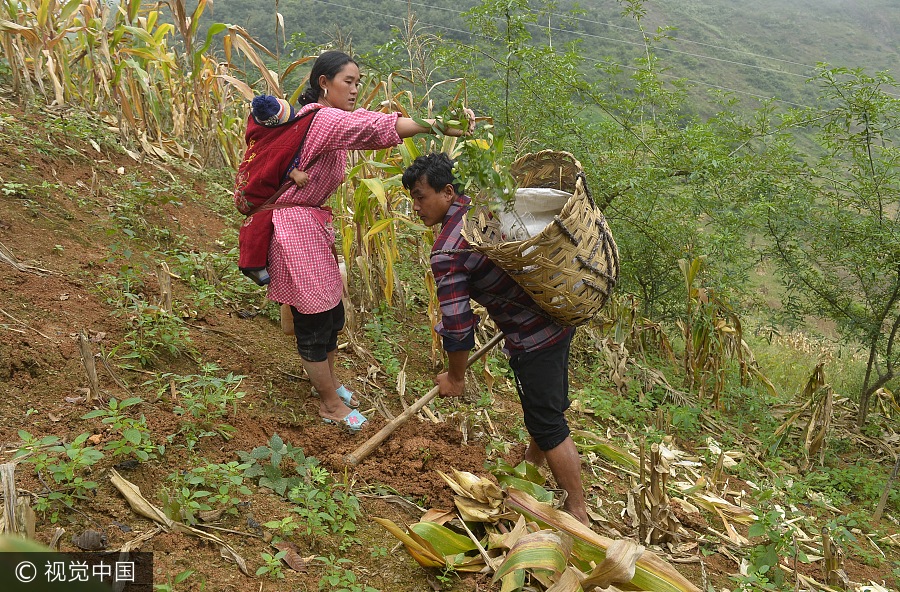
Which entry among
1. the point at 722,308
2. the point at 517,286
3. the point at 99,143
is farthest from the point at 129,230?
the point at 722,308

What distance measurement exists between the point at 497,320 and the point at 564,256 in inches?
18.7

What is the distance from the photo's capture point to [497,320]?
2.59 meters

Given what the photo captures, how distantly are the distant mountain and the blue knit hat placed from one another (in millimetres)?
10073

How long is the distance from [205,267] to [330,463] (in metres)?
1.75

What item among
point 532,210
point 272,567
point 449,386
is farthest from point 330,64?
point 272,567

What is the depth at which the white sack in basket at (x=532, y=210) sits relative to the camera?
2418 millimetres

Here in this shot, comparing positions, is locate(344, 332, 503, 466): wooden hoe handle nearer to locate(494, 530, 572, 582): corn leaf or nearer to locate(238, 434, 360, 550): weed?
locate(238, 434, 360, 550): weed

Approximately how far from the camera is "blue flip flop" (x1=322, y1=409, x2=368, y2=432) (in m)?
3.02

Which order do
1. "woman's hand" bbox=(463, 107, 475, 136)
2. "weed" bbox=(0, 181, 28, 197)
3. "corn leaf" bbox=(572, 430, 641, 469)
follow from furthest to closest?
1. "weed" bbox=(0, 181, 28, 197)
2. "corn leaf" bbox=(572, 430, 641, 469)
3. "woman's hand" bbox=(463, 107, 475, 136)

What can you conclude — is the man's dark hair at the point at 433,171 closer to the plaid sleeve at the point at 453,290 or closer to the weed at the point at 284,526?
the plaid sleeve at the point at 453,290

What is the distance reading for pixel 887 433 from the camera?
518 cm

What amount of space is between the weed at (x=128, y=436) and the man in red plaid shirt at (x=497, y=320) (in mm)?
1111

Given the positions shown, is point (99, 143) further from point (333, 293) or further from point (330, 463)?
point (330, 463)

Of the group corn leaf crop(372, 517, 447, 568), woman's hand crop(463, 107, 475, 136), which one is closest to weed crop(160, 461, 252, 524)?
corn leaf crop(372, 517, 447, 568)
